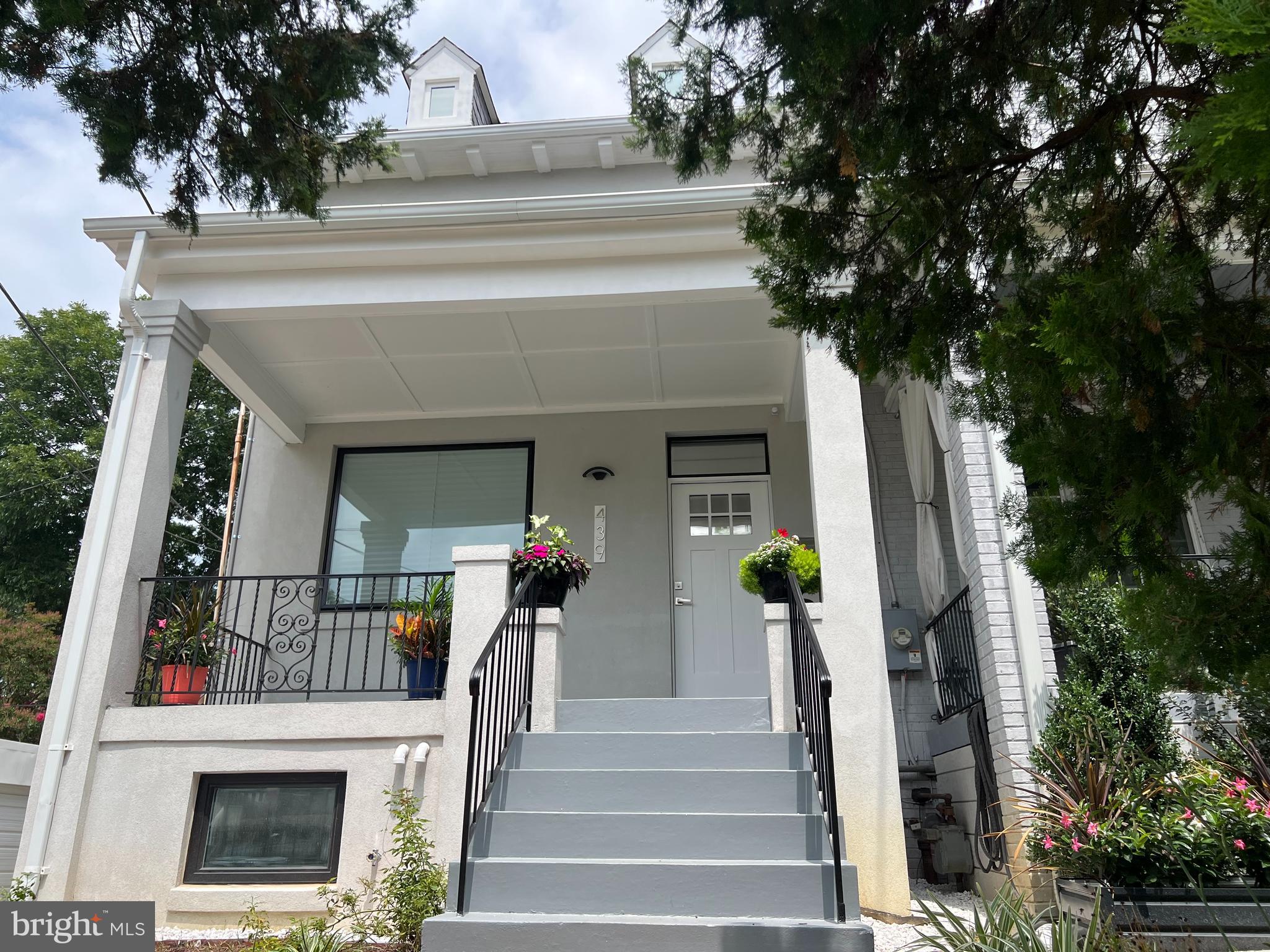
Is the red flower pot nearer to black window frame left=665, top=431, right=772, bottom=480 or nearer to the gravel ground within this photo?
the gravel ground

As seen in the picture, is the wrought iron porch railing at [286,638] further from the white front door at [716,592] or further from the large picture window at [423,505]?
the white front door at [716,592]

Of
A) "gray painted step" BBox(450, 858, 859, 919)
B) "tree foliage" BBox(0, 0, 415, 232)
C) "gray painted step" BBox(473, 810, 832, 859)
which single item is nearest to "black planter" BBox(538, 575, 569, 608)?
"gray painted step" BBox(473, 810, 832, 859)

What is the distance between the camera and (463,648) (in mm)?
4770

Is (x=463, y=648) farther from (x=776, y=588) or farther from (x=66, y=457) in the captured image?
(x=66, y=457)

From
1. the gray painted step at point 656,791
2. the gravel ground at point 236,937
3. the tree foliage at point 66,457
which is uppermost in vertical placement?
the tree foliage at point 66,457

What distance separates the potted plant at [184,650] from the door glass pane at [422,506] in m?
1.69

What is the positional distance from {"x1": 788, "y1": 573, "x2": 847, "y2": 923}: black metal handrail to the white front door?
83.7 inches

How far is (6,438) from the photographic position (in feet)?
52.4

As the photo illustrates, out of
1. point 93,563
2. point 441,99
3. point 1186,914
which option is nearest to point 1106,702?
point 1186,914

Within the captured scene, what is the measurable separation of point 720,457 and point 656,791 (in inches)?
150

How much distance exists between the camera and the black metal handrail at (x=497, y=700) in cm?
353

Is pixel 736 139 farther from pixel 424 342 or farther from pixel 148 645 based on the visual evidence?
pixel 148 645

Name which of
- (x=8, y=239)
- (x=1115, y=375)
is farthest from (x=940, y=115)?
(x=8, y=239)

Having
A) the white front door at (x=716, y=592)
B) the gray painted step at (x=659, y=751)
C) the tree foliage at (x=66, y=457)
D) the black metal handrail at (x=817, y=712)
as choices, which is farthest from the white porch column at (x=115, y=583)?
the tree foliage at (x=66, y=457)
